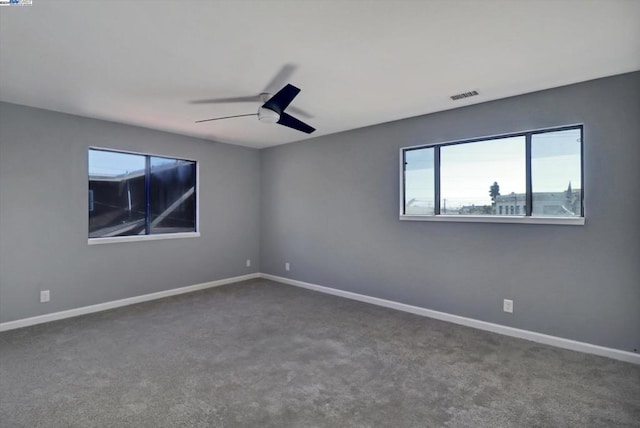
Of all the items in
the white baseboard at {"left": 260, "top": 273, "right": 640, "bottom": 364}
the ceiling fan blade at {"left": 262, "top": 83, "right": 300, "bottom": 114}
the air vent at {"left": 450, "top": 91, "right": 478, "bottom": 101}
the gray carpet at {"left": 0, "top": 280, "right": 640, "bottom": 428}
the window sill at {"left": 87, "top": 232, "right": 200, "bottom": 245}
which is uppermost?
the air vent at {"left": 450, "top": 91, "right": 478, "bottom": 101}

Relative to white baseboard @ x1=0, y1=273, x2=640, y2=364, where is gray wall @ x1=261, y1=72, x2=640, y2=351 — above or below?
above

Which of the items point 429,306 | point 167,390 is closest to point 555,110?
point 429,306

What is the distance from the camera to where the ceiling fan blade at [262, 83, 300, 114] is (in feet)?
8.37

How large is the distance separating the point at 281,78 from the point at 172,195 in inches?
119

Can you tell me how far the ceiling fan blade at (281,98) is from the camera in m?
2.55

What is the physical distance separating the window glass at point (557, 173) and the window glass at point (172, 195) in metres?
4.65

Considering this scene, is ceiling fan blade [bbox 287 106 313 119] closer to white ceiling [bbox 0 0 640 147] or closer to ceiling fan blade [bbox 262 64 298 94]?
white ceiling [bbox 0 0 640 147]

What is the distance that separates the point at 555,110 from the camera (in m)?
2.95

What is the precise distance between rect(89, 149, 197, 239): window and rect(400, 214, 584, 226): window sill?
3.42 m

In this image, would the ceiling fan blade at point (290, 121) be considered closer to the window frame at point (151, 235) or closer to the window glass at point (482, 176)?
the window glass at point (482, 176)

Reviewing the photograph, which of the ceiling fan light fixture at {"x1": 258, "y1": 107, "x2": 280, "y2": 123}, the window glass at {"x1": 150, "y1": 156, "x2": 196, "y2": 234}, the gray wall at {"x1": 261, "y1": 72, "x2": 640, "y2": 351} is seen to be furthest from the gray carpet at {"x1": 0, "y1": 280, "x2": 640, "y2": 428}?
the ceiling fan light fixture at {"x1": 258, "y1": 107, "x2": 280, "y2": 123}

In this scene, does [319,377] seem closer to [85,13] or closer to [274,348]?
[274,348]

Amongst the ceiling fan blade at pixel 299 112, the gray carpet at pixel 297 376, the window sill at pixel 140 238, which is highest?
the ceiling fan blade at pixel 299 112

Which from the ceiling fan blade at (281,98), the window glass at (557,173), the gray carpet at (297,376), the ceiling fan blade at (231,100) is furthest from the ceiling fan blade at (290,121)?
the window glass at (557,173)
